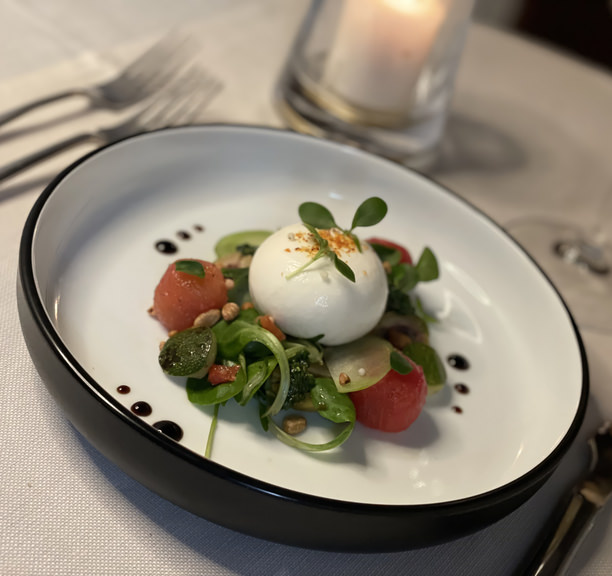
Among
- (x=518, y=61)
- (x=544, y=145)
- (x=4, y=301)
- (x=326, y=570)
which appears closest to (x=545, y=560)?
(x=326, y=570)

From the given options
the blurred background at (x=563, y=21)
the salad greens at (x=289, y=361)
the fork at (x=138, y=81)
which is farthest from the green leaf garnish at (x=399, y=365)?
the blurred background at (x=563, y=21)

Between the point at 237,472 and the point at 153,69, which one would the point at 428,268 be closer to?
the point at 237,472

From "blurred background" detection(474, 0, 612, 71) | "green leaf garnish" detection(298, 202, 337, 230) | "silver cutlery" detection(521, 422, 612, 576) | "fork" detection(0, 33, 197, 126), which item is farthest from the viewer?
"blurred background" detection(474, 0, 612, 71)

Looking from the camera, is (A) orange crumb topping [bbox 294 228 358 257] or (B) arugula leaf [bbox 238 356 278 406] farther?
(A) orange crumb topping [bbox 294 228 358 257]

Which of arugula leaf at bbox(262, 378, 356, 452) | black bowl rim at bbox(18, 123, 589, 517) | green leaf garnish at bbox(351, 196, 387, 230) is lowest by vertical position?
arugula leaf at bbox(262, 378, 356, 452)

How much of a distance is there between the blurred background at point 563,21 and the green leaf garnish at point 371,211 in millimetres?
3492

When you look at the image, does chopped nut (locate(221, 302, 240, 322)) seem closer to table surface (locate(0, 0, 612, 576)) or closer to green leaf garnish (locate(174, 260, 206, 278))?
green leaf garnish (locate(174, 260, 206, 278))

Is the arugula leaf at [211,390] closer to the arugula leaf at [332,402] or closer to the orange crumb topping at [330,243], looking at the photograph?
the arugula leaf at [332,402]

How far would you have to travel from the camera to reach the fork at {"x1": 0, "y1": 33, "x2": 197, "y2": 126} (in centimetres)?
145

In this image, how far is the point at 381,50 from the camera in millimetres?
1503

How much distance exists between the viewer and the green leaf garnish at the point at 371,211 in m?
1.03

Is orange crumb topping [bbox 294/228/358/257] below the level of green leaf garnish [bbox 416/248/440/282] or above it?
above

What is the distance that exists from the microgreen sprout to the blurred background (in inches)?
138

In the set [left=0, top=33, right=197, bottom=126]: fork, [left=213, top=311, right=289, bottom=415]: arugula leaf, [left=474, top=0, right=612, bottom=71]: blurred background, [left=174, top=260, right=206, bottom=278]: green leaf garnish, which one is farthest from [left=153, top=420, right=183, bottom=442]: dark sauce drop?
[left=474, top=0, right=612, bottom=71]: blurred background
